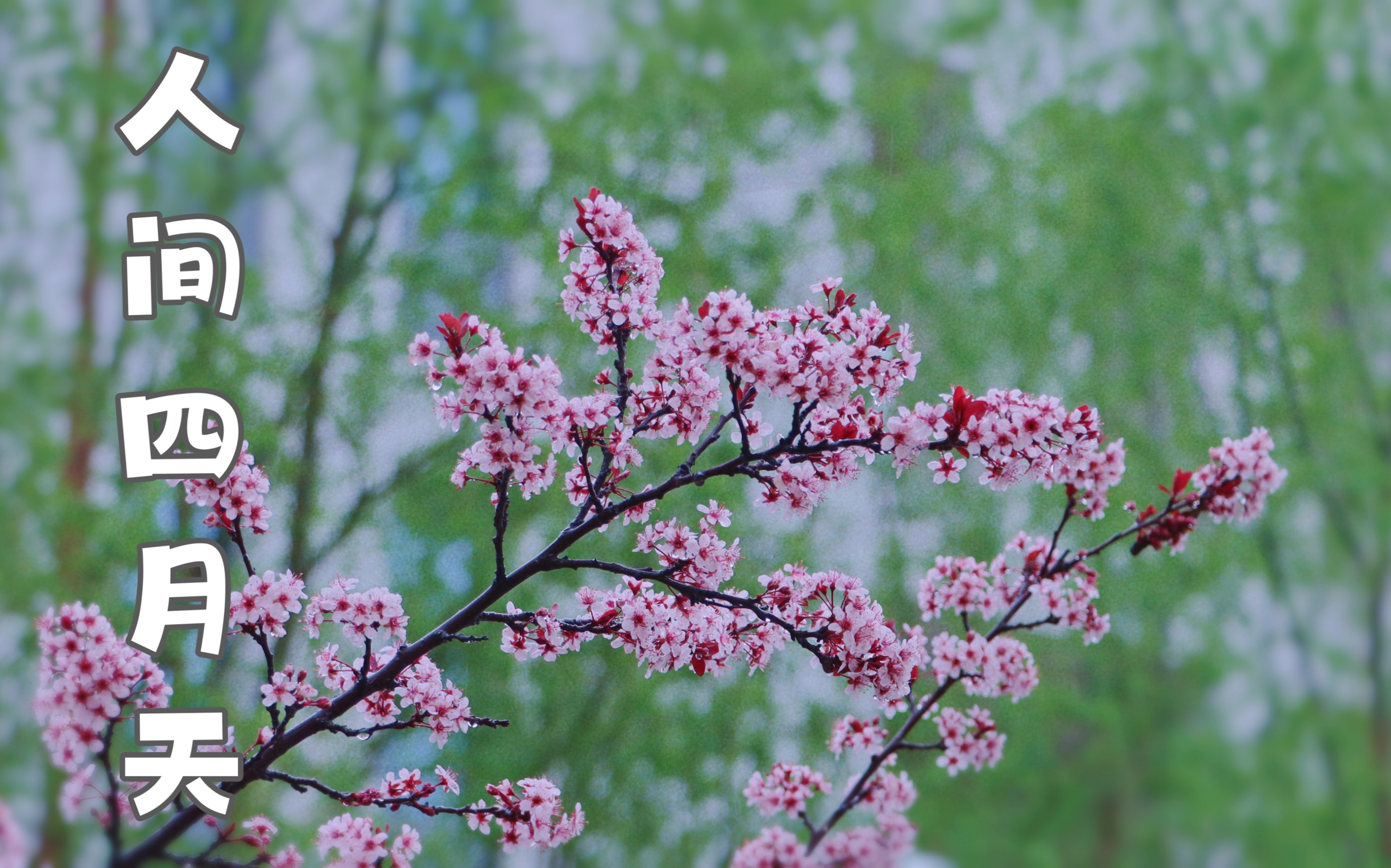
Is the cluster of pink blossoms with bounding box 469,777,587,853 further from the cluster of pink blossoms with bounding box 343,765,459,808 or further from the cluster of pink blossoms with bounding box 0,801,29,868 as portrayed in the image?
the cluster of pink blossoms with bounding box 0,801,29,868

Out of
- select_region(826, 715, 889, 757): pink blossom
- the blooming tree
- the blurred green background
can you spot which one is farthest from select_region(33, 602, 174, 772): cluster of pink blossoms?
the blurred green background

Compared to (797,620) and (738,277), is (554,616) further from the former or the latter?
(738,277)

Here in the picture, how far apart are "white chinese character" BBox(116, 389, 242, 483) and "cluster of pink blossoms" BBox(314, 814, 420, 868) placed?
387 millimetres

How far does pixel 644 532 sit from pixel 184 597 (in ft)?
1.71

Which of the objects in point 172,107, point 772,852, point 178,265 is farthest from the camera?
point 172,107

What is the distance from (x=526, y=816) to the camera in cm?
112

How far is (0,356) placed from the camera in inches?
125

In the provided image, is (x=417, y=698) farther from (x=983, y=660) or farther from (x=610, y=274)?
(x=983, y=660)

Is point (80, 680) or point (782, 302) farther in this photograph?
point (782, 302)

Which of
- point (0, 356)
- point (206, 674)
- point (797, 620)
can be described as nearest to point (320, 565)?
point (206, 674)

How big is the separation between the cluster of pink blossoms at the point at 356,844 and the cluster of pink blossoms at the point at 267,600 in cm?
20

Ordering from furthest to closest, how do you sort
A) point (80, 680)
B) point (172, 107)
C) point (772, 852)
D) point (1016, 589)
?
point (172, 107)
point (1016, 589)
point (772, 852)
point (80, 680)

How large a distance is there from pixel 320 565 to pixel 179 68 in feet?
4.87

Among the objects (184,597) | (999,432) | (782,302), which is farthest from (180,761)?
(782,302)
